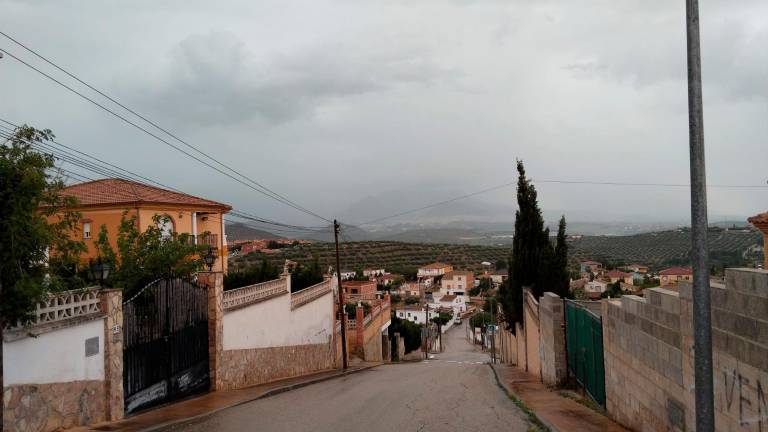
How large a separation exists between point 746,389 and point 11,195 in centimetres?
941

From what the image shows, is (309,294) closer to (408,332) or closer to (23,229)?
(23,229)

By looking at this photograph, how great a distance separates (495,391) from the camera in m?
16.9

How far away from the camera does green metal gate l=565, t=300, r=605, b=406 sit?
40.7 feet

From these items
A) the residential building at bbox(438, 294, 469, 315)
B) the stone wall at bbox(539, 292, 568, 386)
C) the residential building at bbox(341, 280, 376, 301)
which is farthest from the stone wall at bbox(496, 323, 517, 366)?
the residential building at bbox(438, 294, 469, 315)

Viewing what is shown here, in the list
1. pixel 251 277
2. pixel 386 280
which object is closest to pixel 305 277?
pixel 251 277

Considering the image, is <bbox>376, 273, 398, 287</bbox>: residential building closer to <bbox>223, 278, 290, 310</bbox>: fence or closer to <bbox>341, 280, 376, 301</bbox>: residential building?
<bbox>341, 280, 376, 301</bbox>: residential building

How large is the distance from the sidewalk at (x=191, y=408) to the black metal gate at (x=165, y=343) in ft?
1.26

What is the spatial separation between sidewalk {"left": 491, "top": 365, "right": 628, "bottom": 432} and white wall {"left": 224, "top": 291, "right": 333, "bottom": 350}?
26.2 ft

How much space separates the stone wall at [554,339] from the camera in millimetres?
16422

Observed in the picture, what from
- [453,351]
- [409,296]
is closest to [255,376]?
[453,351]

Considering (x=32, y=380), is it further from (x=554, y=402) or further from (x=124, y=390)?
(x=554, y=402)

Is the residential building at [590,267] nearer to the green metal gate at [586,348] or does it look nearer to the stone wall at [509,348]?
the stone wall at [509,348]

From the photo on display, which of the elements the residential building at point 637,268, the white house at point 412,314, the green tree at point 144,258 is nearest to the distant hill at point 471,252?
the residential building at point 637,268

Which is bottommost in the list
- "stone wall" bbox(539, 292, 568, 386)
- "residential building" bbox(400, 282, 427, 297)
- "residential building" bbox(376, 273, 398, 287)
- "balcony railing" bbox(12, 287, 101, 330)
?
"residential building" bbox(400, 282, 427, 297)
